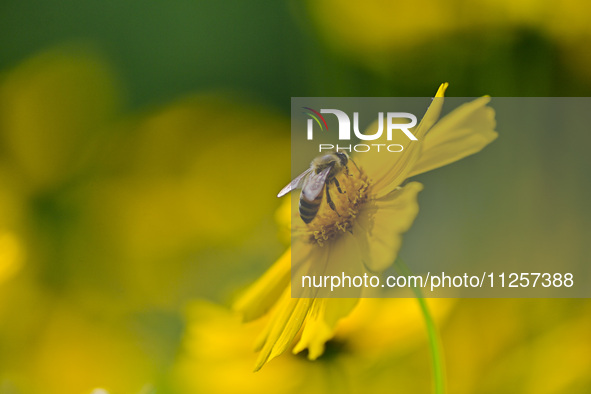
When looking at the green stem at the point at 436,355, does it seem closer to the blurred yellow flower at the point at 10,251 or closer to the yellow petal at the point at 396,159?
the yellow petal at the point at 396,159

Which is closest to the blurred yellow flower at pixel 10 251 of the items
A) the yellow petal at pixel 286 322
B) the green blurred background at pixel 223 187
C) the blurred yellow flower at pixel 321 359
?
the green blurred background at pixel 223 187

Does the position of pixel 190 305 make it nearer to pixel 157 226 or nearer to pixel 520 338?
pixel 157 226

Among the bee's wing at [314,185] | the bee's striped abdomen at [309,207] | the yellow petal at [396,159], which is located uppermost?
the yellow petal at [396,159]

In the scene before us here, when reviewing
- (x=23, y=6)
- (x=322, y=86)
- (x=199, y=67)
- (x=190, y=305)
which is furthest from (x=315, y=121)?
(x=23, y=6)

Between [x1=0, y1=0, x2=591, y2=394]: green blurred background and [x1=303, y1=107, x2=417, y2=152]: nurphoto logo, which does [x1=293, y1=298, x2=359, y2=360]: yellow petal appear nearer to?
[x1=0, y1=0, x2=591, y2=394]: green blurred background

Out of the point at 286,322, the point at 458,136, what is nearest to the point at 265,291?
the point at 286,322

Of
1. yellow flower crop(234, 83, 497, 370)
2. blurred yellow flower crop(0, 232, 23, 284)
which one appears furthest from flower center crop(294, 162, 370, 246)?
blurred yellow flower crop(0, 232, 23, 284)
